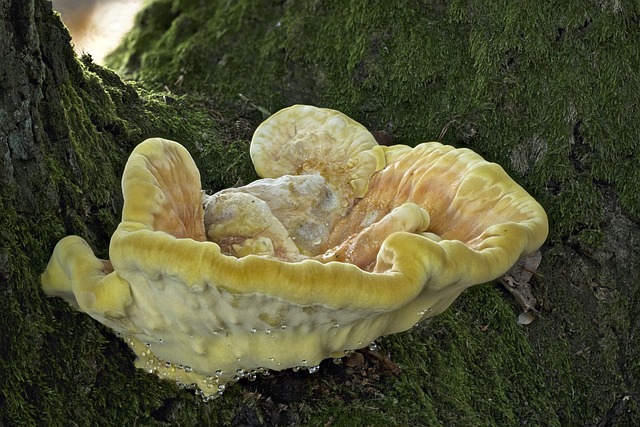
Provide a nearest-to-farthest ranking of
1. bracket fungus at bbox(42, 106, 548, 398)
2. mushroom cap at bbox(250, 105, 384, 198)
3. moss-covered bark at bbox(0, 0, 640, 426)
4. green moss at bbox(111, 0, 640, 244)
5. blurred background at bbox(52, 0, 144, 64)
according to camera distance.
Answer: bracket fungus at bbox(42, 106, 548, 398) → moss-covered bark at bbox(0, 0, 640, 426) → mushroom cap at bbox(250, 105, 384, 198) → green moss at bbox(111, 0, 640, 244) → blurred background at bbox(52, 0, 144, 64)

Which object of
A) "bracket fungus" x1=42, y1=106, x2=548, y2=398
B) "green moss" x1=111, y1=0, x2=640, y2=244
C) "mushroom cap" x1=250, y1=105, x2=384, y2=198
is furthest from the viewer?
"green moss" x1=111, y1=0, x2=640, y2=244

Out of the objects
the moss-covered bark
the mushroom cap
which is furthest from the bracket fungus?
the moss-covered bark

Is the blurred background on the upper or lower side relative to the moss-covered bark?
upper

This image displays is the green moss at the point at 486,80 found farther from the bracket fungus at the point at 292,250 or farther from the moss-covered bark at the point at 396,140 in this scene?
the bracket fungus at the point at 292,250

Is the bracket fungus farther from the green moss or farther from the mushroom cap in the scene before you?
the green moss

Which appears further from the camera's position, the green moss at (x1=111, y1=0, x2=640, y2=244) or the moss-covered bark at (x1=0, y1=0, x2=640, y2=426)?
the green moss at (x1=111, y1=0, x2=640, y2=244)

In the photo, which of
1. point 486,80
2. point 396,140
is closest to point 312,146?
point 396,140

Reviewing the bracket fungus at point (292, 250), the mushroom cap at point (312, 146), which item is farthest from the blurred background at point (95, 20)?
the bracket fungus at point (292, 250)
